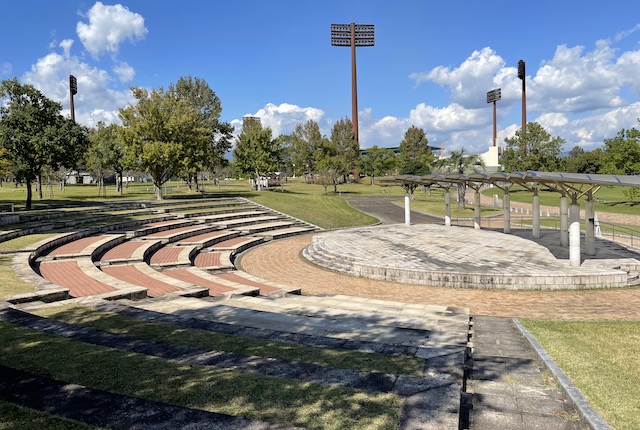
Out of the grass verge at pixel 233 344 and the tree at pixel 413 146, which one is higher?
the tree at pixel 413 146

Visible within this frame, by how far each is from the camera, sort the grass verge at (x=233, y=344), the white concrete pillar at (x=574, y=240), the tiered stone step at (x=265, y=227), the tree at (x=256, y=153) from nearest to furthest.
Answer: the grass verge at (x=233, y=344), the white concrete pillar at (x=574, y=240), the tiered stone step at (x=265, y=227), the tree at (x=256, y=153)

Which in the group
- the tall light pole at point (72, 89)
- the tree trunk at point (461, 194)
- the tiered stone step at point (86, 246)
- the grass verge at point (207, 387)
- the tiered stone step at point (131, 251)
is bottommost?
the tiered stone step at point (131, 251)

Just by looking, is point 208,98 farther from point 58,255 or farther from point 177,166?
point 58,255

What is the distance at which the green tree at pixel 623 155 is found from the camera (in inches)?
1759

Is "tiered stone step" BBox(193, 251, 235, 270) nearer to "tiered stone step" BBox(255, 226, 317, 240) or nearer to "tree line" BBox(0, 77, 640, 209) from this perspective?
"tiered stone step" BBox(255, 226, 317, 240)

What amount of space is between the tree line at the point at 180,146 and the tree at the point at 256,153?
15 centimetres

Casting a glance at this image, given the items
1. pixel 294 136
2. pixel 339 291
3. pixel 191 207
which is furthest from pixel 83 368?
pixel 294 136

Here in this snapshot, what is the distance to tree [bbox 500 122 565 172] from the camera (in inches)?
2837

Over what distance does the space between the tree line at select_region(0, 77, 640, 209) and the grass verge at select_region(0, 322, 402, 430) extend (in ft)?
89.8

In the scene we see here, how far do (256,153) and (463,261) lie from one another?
160ft

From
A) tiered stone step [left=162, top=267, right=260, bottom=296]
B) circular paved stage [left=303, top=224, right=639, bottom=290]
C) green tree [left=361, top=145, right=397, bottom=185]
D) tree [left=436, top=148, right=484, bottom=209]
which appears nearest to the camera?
tiered stone step [left=162, top=267, right=260, bottom=296]

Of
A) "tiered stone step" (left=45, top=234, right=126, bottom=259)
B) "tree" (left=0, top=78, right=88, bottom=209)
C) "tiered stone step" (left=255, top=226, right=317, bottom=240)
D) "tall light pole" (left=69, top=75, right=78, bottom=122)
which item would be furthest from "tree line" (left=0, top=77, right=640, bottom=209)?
"tiered stone step" (left=255, top=226, right=317, bottom=240)

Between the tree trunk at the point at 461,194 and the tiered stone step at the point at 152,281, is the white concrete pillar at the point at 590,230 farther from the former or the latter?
the tree trunk at the point at 461,194

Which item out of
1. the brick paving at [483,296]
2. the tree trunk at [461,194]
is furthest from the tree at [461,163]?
the brick paving at [483,296]
